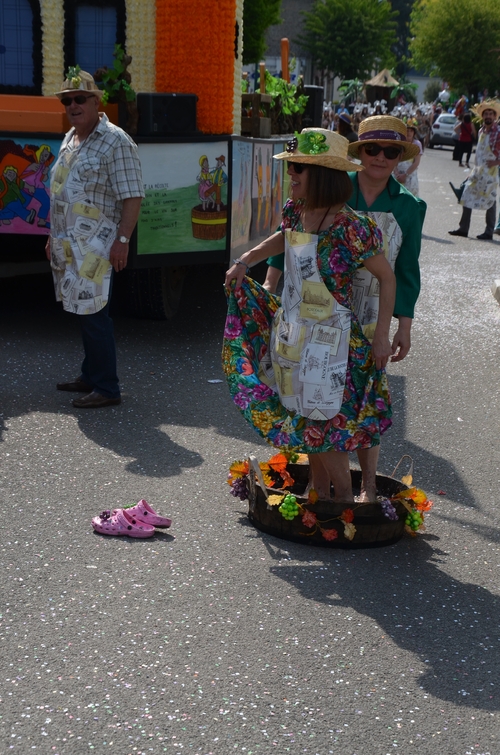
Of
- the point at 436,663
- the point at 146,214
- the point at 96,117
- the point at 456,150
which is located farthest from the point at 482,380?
the point at 456,150

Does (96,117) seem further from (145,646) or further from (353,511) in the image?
(145,646)

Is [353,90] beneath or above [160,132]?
above

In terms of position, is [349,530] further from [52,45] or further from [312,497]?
[52,45]

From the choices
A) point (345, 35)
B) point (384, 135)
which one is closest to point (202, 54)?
point (384, 135)

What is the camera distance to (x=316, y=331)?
4203 millimetres

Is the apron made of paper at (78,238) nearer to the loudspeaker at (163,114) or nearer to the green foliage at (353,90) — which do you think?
the loudspeaker at (163,114)

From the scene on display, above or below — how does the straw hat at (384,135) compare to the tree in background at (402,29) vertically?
below

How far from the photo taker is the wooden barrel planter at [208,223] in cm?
811

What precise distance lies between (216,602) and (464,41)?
6854 cm

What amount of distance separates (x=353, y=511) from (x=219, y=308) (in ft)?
17.5

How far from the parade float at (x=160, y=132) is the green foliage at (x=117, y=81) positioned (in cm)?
4

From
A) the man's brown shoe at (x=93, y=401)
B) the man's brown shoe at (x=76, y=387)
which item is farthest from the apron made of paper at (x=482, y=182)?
the man's brown shoe at (x=93, y=401)

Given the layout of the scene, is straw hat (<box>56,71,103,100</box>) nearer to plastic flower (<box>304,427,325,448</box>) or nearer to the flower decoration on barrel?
the flower decoration on barrel

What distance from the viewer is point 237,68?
9.38 metres
